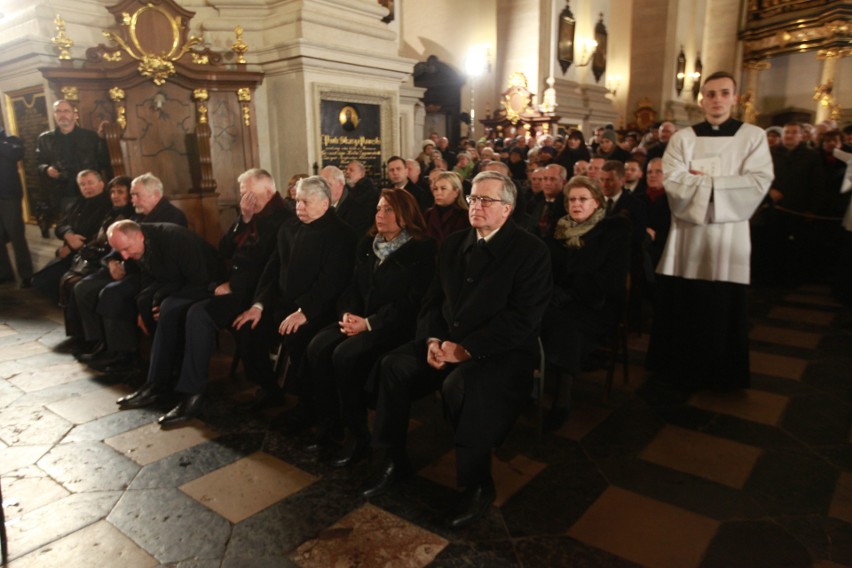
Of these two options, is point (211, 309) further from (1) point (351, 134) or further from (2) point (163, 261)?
(1) point (351, 134)

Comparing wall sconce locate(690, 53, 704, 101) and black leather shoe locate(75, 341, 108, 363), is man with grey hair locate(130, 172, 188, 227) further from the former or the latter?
wall sconce locate(690, 53, 704, 101)

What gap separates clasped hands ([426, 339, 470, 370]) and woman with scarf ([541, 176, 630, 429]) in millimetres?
813

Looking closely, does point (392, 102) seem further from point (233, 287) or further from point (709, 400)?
point (709, 400)

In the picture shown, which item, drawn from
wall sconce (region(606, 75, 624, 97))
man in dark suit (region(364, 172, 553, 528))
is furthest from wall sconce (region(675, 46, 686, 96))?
Answer: man in dark suit (region(364, 172, 553, 528))

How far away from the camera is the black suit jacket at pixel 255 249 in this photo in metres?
3.89

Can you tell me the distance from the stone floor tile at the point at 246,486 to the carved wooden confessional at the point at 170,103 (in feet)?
13.7

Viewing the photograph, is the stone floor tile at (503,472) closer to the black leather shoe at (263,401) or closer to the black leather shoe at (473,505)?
the black leather shoe at (473,505)

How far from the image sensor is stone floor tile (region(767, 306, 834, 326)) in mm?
5328

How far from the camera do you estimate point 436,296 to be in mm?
2912

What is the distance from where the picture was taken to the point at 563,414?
3316 mm

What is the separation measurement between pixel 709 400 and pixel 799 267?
4.26m

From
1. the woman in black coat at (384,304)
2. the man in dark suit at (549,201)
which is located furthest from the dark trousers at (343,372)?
the man in dark suit at (549,201)

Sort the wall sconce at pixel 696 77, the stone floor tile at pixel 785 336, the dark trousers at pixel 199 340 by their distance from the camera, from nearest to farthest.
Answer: the dark trousers at pixel 199 340, the stone floor tile at pixel 785 336, the wall sconce at pixel 696 77

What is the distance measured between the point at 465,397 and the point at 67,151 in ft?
17.8
